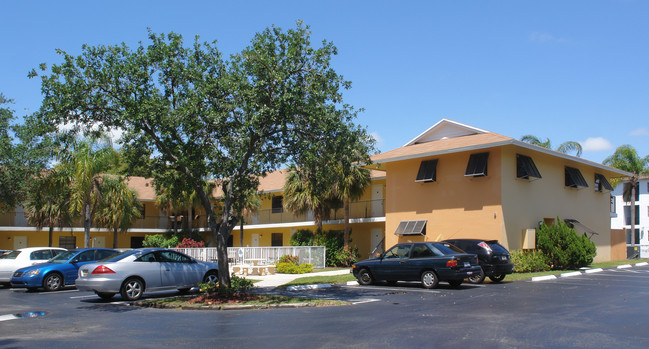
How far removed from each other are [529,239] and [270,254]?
12669 mm

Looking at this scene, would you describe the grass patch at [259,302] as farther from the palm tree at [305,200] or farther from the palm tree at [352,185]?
the palm tree at [305,200]

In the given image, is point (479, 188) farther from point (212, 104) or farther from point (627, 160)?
point (627, 160)

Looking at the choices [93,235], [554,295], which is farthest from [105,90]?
[93,235]

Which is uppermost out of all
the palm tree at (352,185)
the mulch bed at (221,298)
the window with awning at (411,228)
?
the palm tree at (352,185)

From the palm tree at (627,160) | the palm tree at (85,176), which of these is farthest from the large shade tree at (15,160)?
the palm tree at (627,160)

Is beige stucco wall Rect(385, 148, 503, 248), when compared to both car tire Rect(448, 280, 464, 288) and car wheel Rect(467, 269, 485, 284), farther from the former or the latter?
car tire Rect(448, 280, 464, 288)

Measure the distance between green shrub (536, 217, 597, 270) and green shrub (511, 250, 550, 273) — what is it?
0.45 m

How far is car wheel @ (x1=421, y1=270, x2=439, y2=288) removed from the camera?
682 inches

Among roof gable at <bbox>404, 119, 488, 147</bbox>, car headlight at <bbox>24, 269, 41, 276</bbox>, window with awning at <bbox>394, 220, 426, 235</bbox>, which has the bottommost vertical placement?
car headlight at <bbox>24, 269, 41, 276</bbox>

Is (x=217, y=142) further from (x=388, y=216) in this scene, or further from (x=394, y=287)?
(x=388, y=216)

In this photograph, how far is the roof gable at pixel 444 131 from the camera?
29.3 meters

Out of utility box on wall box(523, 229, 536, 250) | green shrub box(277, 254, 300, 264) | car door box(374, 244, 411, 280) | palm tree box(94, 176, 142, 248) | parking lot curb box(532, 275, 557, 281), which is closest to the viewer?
car door box(374, 244, 411, 280)

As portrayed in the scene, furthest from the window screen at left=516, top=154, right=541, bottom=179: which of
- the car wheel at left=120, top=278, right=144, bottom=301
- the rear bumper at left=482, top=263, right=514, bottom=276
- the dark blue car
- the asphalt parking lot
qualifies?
the car wheel at left=120, top=278, right=144, bottom=301

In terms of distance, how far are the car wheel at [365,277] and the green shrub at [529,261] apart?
8.05 metres
